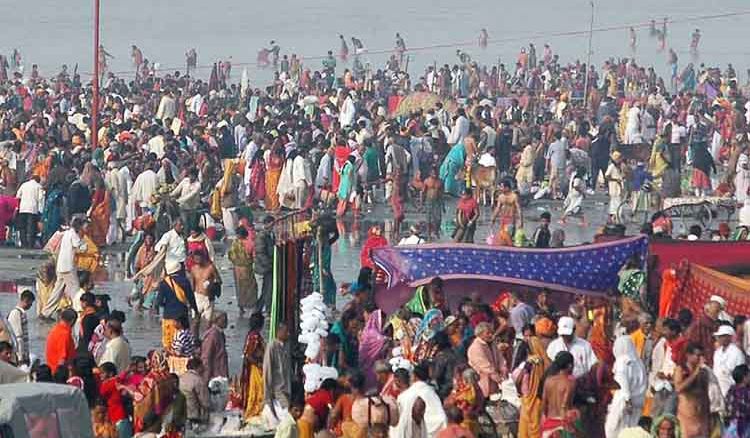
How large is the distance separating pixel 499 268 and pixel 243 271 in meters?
2.99

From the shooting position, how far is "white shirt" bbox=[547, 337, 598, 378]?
17.7 m

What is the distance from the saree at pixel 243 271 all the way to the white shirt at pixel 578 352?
551cm

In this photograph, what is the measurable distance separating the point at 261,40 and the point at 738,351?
143ft

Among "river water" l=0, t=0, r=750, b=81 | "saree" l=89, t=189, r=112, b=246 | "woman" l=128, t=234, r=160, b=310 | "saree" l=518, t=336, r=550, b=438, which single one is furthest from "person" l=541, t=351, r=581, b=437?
"river water" l=0, t=0, r=750, b=81

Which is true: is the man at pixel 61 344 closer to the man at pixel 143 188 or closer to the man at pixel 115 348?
the man at pixel 115 348

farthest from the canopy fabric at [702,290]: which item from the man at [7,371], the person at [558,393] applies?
the man at [7,371]

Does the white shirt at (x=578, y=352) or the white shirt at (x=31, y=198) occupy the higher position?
the white shirt at (x=31, y=198)

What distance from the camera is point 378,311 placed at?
63.1 ft

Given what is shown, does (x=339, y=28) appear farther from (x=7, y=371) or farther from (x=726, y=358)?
(x=7, y=371)

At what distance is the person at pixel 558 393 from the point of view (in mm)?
16459

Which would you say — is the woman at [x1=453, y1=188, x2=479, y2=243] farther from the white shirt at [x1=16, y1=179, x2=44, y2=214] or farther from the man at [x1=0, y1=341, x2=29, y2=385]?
the man at [x1=0, y1=341, x2=29, y2=385]

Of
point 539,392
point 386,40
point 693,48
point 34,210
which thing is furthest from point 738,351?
point 386,40

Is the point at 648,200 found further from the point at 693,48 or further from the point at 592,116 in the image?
the point at 693,48

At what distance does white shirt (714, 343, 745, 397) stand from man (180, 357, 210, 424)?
12.2 ft
